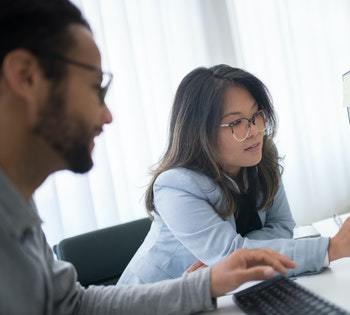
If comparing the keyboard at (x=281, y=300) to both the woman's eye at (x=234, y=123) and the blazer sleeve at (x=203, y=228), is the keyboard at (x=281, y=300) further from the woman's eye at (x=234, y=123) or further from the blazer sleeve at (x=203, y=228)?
the woman's eye at (x=234, y=123)

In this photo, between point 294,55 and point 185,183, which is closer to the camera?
point 185,183

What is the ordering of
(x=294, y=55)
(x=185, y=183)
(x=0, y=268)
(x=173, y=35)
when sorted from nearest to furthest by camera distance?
(x=0, y=268) → (x=185, y=183) → (x=173, y=35) → (x=294, y=55)

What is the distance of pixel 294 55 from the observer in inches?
97.3

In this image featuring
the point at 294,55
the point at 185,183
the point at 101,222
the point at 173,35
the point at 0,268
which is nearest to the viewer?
the point at 0,268

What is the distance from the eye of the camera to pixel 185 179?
124 centimetres

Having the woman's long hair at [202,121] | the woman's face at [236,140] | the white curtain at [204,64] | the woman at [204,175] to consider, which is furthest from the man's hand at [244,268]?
the white curtain at [204,64]

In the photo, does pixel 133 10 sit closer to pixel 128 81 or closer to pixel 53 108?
pixel 128 81

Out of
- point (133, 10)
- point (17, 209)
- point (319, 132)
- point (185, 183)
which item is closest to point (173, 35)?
point (133, 10)

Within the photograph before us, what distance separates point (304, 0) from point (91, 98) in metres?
2.22

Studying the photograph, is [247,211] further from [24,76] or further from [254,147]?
[24,76]

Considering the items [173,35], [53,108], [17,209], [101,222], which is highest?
[173,35]

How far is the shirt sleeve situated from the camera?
2.70 feet

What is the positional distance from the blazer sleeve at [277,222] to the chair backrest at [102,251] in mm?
468

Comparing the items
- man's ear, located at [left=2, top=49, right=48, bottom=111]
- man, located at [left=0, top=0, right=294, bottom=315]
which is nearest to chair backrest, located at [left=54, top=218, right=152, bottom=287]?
man, located at [left=0, top=0, right=294, bottom=315]
